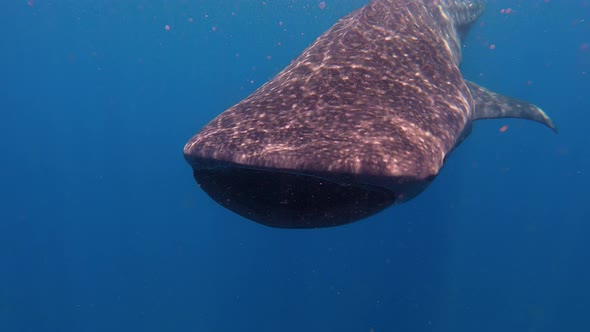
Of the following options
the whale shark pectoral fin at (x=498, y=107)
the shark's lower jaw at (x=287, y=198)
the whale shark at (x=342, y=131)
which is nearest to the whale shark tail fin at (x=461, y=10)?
the whale shark pectoral fin at (x=498, y=107)

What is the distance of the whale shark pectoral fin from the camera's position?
5625 mm

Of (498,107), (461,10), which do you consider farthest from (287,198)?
(461,10)

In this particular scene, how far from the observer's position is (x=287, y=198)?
3.45 meters

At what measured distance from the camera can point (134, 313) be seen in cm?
2253

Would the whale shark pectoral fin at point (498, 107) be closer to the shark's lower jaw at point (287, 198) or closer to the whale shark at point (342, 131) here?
the whale shark at point (342, 131)

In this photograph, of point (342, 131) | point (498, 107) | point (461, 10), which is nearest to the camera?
point (342, 131)

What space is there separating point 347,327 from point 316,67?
1664 cm

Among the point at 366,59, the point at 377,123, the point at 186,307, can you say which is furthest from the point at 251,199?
the point at 186,307

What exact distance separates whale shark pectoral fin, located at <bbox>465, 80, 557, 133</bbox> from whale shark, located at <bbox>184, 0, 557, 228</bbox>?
139 centimetres

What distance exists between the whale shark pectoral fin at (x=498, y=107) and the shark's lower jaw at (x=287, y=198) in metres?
2.88

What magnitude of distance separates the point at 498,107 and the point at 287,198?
3.90m

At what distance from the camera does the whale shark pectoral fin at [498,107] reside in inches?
221

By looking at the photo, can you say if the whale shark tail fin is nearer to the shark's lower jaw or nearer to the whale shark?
the whale shark

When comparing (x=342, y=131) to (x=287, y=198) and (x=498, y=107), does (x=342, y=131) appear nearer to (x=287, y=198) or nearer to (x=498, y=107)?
(x=287, y=198)
